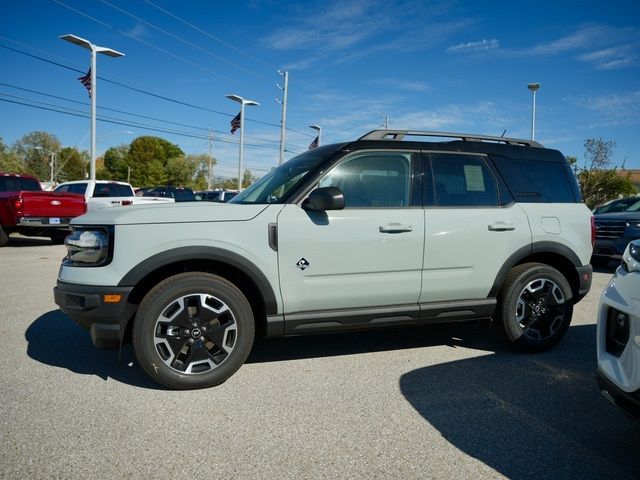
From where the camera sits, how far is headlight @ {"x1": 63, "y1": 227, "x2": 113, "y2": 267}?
3338mm

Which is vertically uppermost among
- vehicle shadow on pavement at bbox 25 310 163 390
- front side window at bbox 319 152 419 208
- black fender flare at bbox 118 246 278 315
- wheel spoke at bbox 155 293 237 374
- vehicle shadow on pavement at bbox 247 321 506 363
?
front side window at bbox 319 152 419 208

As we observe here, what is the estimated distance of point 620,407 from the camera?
2.41 metres

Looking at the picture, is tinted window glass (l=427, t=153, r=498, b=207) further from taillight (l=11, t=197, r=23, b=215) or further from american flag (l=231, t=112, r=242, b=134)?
american flag (l=231, t=112, r=242, b=134)

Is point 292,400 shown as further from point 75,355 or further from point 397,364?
point 75,355

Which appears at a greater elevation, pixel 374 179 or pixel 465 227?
pixel 374 179

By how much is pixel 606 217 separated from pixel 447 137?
7.32 metres

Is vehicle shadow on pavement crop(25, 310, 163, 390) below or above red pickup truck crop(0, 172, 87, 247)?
below

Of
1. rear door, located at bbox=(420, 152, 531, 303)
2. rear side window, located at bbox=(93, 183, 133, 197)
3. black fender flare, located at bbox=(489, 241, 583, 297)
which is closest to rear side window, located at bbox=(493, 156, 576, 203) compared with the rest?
rear door, located at bbox=(420, 152, 531, 303)

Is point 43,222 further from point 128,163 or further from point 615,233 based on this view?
point 128,163

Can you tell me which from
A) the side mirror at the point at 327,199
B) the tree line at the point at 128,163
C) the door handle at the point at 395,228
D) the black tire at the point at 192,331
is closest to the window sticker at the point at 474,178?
the door handle at the point at 395,228

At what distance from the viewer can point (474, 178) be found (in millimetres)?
4305

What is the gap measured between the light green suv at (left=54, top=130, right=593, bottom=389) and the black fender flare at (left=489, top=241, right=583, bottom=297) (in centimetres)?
1

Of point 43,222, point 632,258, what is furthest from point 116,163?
point 632,258

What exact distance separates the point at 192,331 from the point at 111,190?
13945 mm
